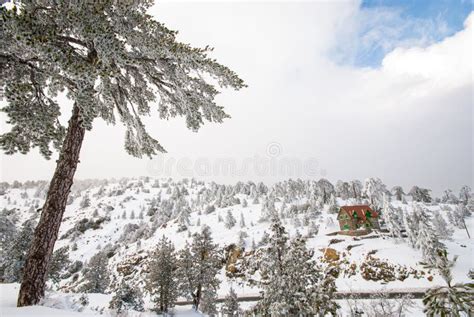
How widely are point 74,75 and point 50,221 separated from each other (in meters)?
3.69

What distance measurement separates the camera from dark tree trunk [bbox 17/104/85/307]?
5316 mm

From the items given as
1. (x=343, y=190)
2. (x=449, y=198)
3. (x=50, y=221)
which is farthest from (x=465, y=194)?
(x=50, y=221)

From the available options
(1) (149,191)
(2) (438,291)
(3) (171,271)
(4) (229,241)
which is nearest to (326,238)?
(4) (229,241)

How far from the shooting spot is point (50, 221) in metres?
5.71

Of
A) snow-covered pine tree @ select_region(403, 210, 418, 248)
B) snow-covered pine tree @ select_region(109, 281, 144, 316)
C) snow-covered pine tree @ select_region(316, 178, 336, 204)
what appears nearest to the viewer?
snow-covered pine tree @ select_region(109, 281, 144, 316)

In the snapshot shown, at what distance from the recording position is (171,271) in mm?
26328

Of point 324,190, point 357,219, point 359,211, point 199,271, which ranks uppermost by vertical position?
point 324,190

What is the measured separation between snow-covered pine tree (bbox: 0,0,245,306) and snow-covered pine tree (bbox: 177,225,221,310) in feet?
71.1

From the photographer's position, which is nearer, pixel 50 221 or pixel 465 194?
pixel 50 221

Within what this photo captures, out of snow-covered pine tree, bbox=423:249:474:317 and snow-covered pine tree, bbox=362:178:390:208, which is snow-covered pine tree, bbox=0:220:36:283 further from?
snow-covered pine tree, bbox=362:178:390:208

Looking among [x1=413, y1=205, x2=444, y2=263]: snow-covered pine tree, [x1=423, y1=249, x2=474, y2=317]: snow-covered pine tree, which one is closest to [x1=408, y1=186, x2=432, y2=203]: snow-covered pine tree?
[x1=413, y1=205, x2=444, y2=263]: snow-covered pine tree

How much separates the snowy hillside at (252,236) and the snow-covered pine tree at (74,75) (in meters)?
4.95

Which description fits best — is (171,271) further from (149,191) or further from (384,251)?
(149,191)

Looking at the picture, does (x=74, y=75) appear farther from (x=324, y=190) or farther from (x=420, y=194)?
(x=420, y=194)
